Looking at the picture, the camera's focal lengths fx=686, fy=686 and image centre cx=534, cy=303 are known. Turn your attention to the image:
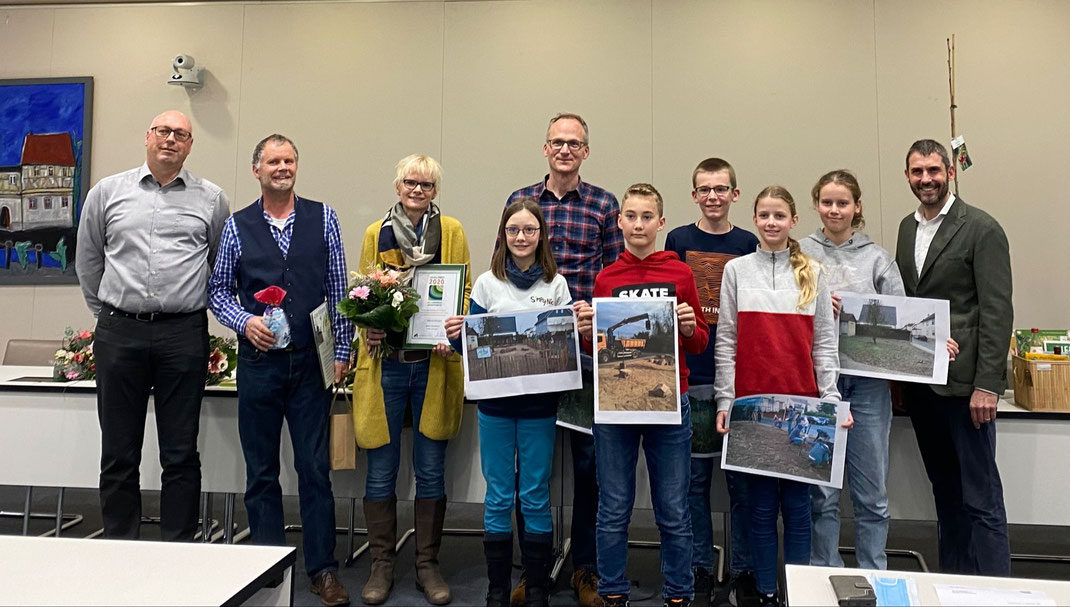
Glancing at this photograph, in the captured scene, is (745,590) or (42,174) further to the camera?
(42,174)

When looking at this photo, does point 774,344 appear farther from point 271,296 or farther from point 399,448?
point 271,296

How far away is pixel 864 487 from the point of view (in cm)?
262

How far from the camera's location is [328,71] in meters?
5.29

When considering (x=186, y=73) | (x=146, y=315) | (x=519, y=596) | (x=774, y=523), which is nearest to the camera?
(x=774, y=523)

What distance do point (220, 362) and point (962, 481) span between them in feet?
10.7

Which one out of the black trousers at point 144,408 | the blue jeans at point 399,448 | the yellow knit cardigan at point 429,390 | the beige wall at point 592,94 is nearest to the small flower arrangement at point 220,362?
the black trousers at point 144,408

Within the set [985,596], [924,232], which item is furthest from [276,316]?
[924,232]

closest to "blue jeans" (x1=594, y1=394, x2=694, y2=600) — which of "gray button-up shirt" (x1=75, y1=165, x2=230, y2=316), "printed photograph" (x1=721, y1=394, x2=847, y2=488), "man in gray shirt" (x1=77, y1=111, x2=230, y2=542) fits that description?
"printed photograph" (x1=721, y1=394, x2=847, y2=488)

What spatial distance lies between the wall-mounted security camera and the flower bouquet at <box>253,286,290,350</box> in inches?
138

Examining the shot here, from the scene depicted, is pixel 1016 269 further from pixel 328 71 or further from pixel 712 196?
pixel 328 71

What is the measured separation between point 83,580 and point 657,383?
1.68 metres

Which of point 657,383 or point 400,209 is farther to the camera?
point 400,209

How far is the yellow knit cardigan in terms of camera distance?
9.15 feet

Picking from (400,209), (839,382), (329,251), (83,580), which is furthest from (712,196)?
(83,580)
